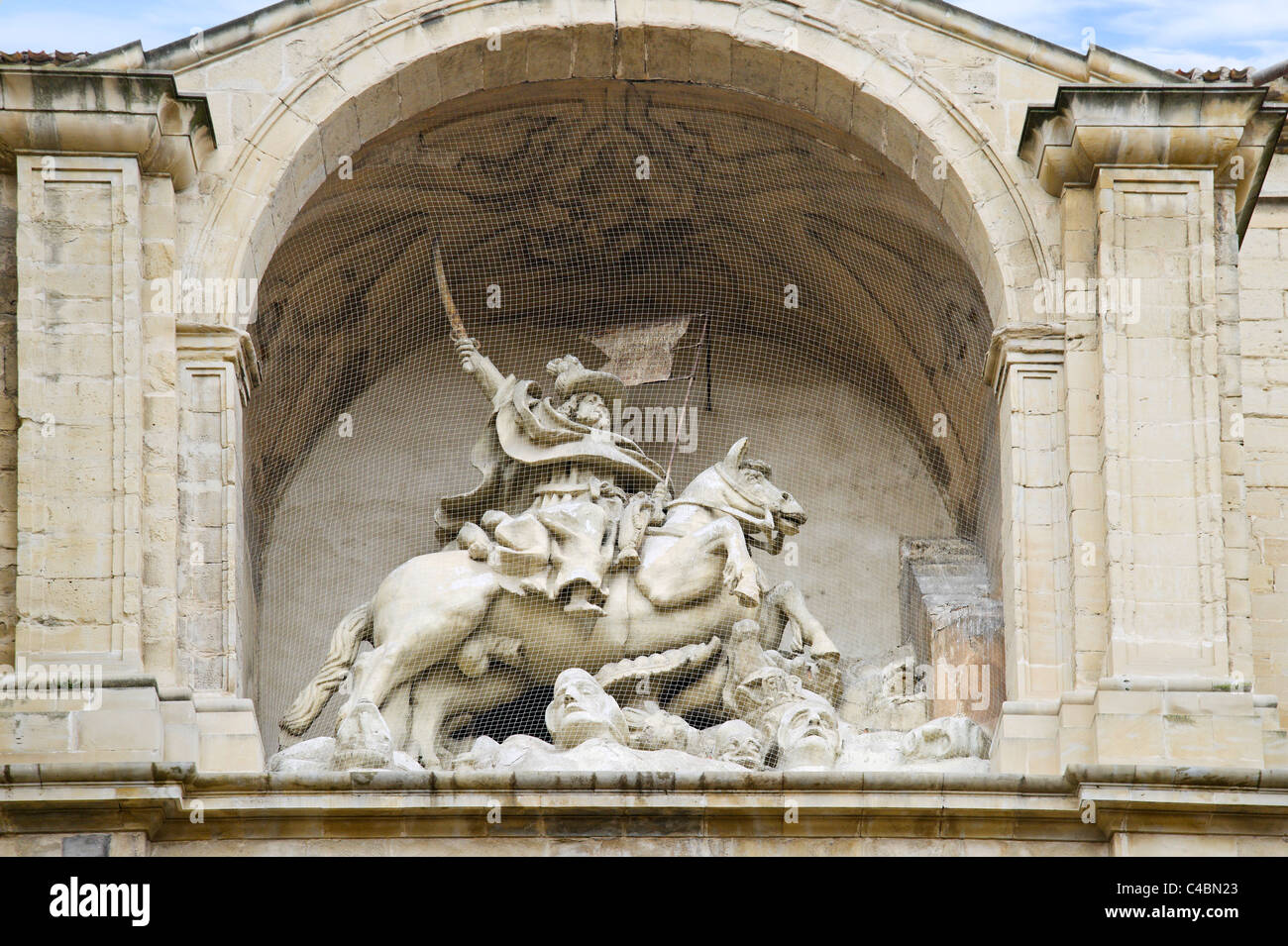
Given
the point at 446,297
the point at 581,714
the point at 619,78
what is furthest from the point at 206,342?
the point at 619,78

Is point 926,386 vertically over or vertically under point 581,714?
over

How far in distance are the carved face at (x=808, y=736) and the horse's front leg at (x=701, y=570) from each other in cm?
78

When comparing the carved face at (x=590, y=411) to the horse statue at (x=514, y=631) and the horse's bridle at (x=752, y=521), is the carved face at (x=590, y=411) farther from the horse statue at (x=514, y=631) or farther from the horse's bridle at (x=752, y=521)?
the horse statue at (x=514, y=631)

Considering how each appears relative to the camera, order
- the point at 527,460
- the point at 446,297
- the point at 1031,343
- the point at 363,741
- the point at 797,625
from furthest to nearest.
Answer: the point at 446,297, the point at 527,460, the point at 797,625, the point at 1031,343, the point at 363,741

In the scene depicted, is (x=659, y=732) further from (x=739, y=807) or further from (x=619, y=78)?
(x=619, y=78)

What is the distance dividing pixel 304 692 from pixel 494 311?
9.14ft

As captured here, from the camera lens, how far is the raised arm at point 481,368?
1603cm

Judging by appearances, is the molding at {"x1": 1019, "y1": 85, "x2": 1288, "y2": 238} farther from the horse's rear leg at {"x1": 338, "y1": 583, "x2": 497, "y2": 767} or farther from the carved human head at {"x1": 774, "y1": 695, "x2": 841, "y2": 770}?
the horse's rear leg at {"x1": 338, "y1": 583, "x2": 497, "y2": 767}

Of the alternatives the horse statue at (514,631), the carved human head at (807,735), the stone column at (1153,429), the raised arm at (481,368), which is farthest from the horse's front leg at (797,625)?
the raised arm at (481,368)

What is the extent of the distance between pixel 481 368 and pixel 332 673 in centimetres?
190

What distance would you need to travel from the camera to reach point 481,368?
16062 millimetres

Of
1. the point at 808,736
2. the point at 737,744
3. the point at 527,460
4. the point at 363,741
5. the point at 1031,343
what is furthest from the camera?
the point at 527,460
